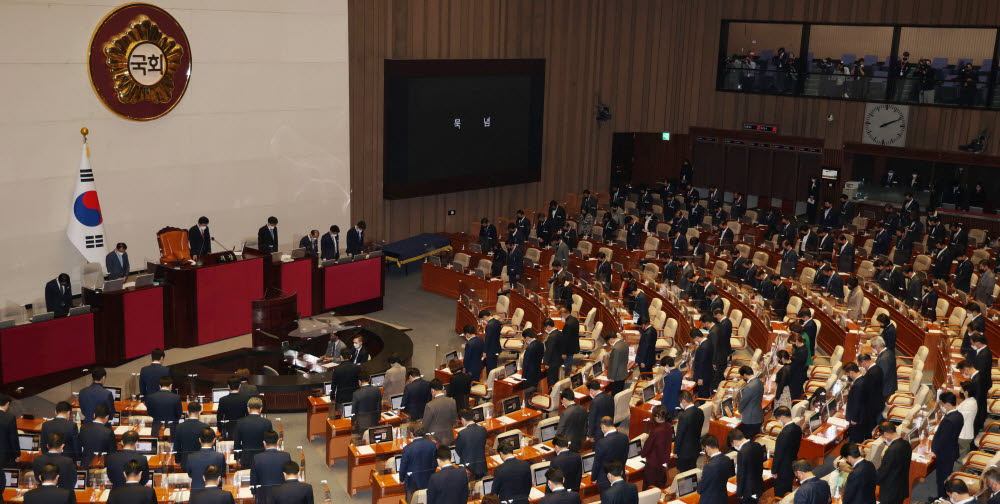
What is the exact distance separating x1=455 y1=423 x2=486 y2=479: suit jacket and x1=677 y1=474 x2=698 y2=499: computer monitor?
2.16 m

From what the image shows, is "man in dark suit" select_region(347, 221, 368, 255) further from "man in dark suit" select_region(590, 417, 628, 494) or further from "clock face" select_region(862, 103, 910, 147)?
"clock face" select_region(862, 103, 910, 147)

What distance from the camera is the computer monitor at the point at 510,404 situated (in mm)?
13008

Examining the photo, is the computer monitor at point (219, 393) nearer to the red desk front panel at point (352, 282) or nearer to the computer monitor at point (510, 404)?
the computer monitor at point (510, 404)

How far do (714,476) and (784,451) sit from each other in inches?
55.9

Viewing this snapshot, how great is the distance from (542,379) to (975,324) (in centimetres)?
652

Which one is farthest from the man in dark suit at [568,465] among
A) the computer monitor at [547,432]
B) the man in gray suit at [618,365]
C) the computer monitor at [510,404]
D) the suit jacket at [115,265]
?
the suit jacket at [115,265]

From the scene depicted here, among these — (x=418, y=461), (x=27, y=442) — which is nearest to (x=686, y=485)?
(x=418, y=461)

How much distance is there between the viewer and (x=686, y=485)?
1058 centimetres

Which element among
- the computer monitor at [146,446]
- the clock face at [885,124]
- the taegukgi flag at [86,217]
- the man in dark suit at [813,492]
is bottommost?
the computer monitor at [146,446]

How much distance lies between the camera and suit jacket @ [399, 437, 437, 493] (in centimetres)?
1077

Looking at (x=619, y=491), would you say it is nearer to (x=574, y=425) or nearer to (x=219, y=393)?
(x=574, y=425)

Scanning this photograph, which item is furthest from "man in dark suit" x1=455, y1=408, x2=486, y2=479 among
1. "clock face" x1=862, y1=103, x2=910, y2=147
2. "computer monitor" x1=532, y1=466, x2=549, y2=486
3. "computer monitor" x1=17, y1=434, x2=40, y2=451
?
"clock face" x1=862, y1=103, x2=910, y2=147

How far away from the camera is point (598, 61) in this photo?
2877cm

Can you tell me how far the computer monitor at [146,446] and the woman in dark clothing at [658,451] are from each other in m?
5.42
